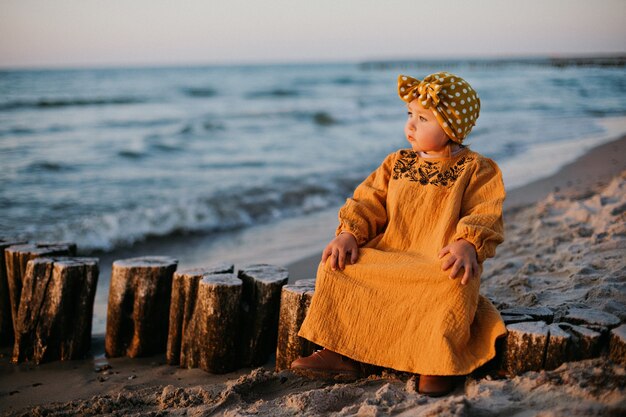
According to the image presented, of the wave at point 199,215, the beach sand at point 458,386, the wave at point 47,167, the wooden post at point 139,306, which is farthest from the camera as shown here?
the wave at point 47,167

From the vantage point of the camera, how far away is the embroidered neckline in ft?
9.71

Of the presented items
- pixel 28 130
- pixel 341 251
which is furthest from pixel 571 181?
pixel 28 130

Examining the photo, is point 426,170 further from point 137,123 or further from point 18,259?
point 137,123

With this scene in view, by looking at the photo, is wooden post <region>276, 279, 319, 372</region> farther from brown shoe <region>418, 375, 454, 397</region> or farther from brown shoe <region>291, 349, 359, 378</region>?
brown shoe <region>418, 375, 454, 397</region>

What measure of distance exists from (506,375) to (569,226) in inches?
124

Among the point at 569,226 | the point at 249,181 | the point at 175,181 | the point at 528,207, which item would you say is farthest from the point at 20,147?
the point at 569,226

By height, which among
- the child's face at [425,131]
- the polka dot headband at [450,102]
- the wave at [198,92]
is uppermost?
the wave at [198,92]

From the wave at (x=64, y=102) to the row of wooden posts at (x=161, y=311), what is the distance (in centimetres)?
2233

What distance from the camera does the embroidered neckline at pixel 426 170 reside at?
296cm

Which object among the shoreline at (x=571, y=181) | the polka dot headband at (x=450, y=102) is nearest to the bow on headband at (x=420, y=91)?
the polka dot headband at (x=450, y=102)

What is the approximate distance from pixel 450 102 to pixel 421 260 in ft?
2.59

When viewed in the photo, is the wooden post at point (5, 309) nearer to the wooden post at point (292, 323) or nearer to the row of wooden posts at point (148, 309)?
the row of wooden posts at point (148, 309)

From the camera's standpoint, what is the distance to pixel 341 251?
2.95 metres

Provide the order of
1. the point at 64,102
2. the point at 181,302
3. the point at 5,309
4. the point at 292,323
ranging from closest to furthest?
1. the point at 292,323
2. the point at 181,302
3. the point at 5,309
4. the point at 64,102
